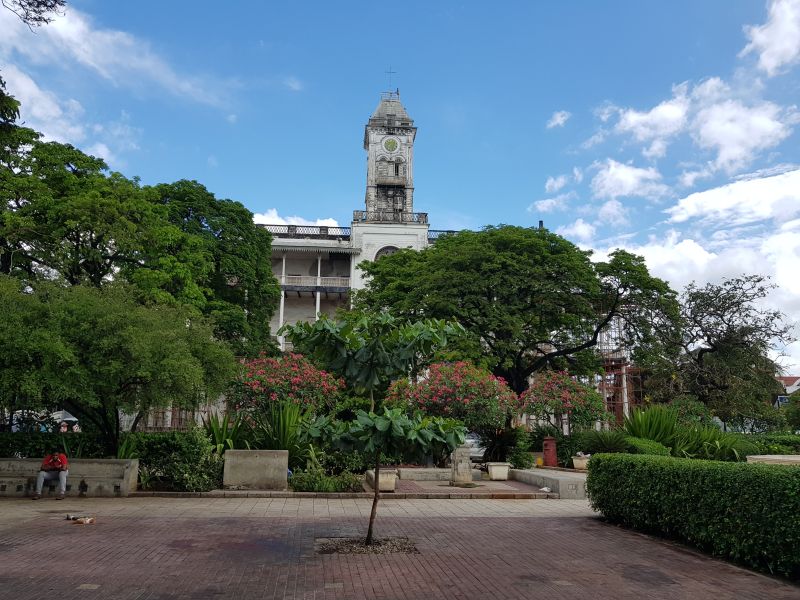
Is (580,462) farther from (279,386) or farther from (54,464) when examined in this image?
(54,464)

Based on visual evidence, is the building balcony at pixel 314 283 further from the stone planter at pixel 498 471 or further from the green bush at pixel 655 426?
the stone planter at pixel 498 471

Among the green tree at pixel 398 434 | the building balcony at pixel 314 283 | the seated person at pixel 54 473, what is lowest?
the seated person at pixel 54 473

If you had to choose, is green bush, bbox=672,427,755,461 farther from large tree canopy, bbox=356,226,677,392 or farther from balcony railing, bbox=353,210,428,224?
balcony railing, bbox=353,210,428,224

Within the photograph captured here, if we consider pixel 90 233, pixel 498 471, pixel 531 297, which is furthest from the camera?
pixel 531 297

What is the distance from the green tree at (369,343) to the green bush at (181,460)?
691 centimetres

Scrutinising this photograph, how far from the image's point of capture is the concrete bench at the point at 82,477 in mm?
13430

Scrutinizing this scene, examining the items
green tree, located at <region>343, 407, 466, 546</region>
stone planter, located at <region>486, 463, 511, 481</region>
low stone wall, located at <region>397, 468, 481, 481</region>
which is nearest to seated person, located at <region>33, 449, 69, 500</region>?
green tree, located at <region>343, 407, 466, 546</region>

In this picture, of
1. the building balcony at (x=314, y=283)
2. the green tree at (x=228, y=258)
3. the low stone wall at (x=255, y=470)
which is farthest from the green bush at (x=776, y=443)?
the building balcony at (x=314, y=283)

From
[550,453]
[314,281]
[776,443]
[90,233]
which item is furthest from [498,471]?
[314,281]

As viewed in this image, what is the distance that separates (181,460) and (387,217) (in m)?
34.0

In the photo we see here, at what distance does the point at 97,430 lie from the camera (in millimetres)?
15977

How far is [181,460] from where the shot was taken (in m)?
14.5

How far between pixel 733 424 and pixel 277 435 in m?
26.6

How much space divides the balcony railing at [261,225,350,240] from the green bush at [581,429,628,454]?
30560 mm
